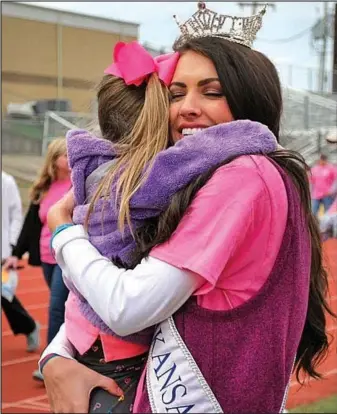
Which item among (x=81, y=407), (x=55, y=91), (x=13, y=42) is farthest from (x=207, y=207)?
(x=55, y=91)

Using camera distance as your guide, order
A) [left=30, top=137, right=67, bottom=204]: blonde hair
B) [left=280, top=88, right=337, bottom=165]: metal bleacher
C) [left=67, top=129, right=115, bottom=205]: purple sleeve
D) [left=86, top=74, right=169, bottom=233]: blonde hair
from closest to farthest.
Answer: [left=86, top=74, right=169, bottom=233]: blonde hair, [left=67, top=129, right=115, bottom=205]: purple sleeve, [left=30, top=137, right=67, bottom=204]: blonde hair, [left=280, top=88, right=337, bottom=165]: metal bleacher

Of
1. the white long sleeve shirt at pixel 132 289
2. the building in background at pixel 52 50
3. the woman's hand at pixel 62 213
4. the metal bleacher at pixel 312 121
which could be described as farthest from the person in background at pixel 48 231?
the building in background at pixel 52 50

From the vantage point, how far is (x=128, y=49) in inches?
70.4

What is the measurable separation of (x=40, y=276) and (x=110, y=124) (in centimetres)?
890

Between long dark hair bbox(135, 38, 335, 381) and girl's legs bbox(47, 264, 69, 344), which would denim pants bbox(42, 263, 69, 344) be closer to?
girl's legs bbox(47, 264, 69, 344)

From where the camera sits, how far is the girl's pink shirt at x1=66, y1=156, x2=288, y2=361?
1.41 meters

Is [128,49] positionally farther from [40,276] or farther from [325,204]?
[325,204]

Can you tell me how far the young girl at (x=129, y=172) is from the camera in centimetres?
149

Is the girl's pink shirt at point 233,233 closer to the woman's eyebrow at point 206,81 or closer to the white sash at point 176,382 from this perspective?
the white sash at point 176,382

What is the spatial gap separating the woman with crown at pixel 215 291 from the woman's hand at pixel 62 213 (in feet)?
0.32

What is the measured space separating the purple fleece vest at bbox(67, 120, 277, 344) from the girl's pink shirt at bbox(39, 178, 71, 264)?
3.66 m

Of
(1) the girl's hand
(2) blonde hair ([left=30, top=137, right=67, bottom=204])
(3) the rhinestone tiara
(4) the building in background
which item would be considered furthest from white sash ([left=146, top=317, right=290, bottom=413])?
(4) the building in background

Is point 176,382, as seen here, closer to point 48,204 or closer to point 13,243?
point 48,204

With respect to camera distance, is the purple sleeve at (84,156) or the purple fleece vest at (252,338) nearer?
the purple fleece vest at (252,338)
